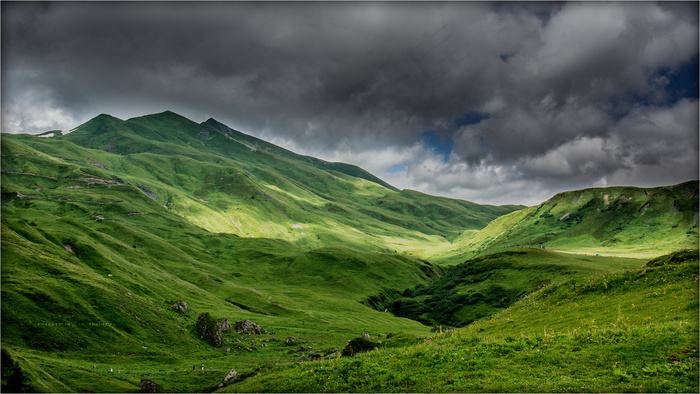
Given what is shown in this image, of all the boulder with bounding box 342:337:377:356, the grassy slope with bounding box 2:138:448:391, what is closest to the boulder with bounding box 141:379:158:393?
the grassy slope with bounding box 2:138:448:391

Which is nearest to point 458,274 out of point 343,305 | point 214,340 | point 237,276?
point 343,305

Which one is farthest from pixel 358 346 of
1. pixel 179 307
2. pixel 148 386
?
pixel 179 307

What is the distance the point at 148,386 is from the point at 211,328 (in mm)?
30350

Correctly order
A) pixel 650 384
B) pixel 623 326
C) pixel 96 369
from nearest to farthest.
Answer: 1. pixel 650 384
2. pixel 623 326
3. pixel 96 369

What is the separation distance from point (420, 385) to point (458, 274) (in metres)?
158

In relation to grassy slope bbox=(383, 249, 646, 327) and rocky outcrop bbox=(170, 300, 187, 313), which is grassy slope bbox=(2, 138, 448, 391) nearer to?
rocky outcrop bbox=(170, 300, 187, 313)

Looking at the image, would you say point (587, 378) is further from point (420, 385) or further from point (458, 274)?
point (458, 274)

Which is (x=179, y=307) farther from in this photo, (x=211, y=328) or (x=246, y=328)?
(x=246, y=328)

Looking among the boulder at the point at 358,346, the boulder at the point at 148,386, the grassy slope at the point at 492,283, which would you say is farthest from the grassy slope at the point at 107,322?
the grassy slope at the point at 492,283

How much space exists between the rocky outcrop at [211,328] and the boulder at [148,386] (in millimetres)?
28264

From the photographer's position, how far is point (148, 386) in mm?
37719

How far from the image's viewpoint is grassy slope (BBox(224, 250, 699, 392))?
16953 mm

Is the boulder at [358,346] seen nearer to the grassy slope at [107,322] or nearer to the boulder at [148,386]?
the grassy slope at [107,322]

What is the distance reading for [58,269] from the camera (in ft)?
201
